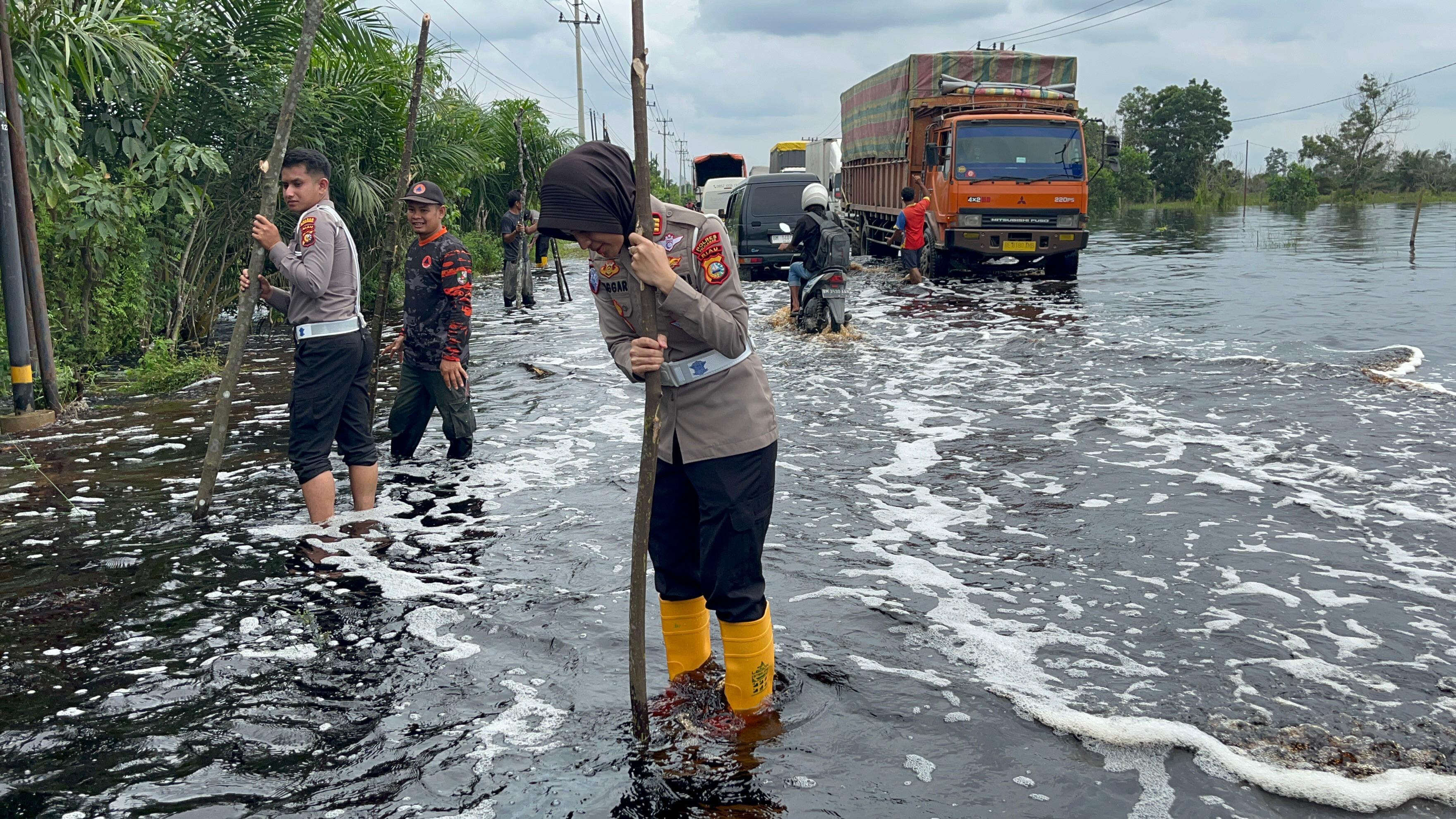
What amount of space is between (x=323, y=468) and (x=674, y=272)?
3.58 m

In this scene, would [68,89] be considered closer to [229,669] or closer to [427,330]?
[427,330]

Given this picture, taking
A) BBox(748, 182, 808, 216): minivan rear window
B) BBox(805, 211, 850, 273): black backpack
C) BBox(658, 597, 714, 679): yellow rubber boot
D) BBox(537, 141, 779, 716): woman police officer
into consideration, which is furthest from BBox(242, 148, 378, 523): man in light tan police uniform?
BBox(748, 182, 808, 216): minivan rear window

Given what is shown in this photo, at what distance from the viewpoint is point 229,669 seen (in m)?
4.32

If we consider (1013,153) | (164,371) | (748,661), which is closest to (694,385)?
(748,661)

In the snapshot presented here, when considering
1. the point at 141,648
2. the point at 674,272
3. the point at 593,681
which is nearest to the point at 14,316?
the point at 141,648

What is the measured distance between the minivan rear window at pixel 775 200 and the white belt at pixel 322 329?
15.7 m

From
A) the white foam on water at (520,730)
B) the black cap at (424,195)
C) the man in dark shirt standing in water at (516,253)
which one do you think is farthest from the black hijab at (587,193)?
the man in dark shirt standing in water at (516,253)

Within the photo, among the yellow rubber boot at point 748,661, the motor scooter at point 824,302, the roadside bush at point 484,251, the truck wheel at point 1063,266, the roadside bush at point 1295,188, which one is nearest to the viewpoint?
the yellow rubber boot at point 748,661

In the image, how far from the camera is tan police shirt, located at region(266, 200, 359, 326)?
5.75 meters

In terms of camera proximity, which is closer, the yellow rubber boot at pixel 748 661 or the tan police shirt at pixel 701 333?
the tan police shirt at pixel 701 333

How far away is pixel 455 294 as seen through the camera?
7160 millimetres

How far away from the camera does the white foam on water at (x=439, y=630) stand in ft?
14.9

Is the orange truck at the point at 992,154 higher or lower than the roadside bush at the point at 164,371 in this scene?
higher

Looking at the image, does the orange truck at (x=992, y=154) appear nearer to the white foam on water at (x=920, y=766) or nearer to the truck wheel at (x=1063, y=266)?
the truck wheel at (x=1063, y=266)
